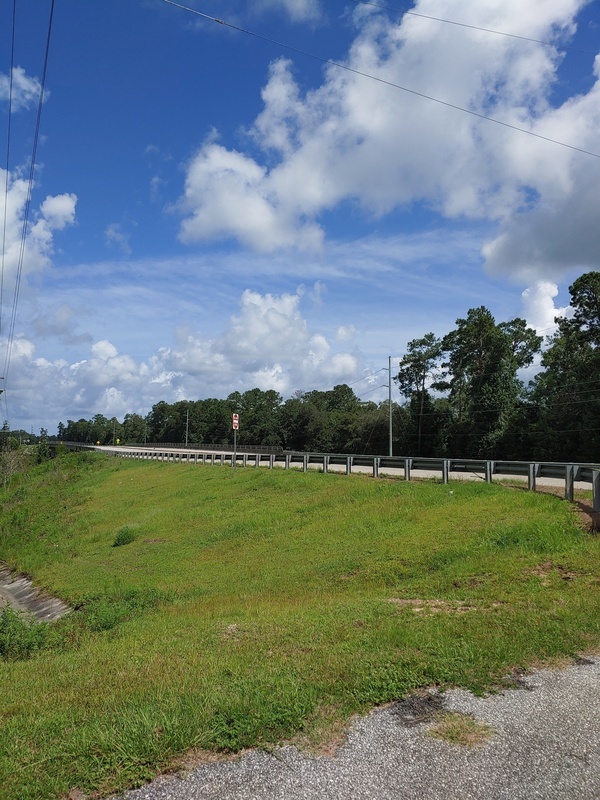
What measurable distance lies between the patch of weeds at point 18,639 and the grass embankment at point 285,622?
39 cm

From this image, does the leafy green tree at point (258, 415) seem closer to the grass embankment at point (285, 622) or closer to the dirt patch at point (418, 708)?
the grass embankment at point (285, 622)

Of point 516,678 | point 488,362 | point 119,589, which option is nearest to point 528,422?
point 488,362

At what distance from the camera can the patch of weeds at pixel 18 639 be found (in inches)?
412

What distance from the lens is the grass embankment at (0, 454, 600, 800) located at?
15.5ft

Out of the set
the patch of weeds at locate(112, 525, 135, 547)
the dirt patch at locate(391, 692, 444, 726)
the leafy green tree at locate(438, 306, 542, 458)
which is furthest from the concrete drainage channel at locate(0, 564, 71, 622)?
the leafy green tree at locate(438, 306, 542, 458)

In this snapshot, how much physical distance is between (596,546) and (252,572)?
7577 mm

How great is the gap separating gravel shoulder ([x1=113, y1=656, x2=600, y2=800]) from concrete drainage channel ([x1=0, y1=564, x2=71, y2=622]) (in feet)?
39.4

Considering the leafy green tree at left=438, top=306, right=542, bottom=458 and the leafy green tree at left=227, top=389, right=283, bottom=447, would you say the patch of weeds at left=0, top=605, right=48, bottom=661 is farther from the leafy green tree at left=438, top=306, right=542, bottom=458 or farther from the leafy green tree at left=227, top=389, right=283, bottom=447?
the leafy green tree at left=227, top=389, right=283, bottom=447

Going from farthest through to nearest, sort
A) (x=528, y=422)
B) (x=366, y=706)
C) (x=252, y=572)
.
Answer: (x=528, y=422), (x=252, y=572), (x=366, y=706)

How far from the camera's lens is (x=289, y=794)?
12.6ft

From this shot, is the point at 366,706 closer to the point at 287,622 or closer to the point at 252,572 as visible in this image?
the point at 287,622

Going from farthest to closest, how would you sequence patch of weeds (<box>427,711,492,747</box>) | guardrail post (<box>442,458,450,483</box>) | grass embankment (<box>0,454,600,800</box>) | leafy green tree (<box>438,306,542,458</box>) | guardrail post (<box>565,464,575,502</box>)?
1. leafy green tree (<box>438,306,542,458</box>)
2. guardrail post (<box>442,458,450,483</box>)
3. guardrail post (<box>565,464,575,502</box>)
4. grass embankment (<box>0,454,600,800</box>)
5. patch of weeds (<box>427,711,492,747</box>)

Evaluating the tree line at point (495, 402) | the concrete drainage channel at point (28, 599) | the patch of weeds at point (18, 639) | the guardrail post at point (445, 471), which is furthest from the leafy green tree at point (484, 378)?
the patch of weeds at point (18, 639)

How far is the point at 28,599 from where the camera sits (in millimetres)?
19469
